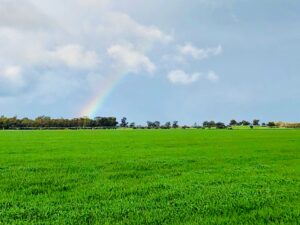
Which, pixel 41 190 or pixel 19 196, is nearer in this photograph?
pixel 19 196

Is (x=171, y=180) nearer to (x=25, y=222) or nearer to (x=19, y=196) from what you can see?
(x=19, y=196)

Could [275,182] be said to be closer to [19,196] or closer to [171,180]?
[171,180]

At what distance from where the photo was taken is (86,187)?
1441 cm

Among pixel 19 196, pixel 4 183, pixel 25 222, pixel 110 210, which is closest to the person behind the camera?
pixel 25 222

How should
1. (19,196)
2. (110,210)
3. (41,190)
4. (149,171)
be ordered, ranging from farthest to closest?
(149,171) → (41,190) → (19,196) → (110,210)

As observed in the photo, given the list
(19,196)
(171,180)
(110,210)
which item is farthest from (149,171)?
(110,210)

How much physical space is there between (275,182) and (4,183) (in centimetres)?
914

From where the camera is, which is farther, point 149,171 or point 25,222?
point 149,171

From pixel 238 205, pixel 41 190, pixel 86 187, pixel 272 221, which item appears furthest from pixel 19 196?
pixel 272 221

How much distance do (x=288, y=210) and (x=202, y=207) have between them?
197 centimetres

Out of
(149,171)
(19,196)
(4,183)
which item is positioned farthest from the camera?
(149,171)

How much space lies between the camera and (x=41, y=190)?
45.6 feet

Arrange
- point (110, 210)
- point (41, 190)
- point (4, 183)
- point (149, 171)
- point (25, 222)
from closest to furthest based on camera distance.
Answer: point (25, 222)
point (110, 210)
point (41, 190)
point (4, 183)
point (149, 171)

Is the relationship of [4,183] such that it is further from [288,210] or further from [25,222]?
[288,210]
